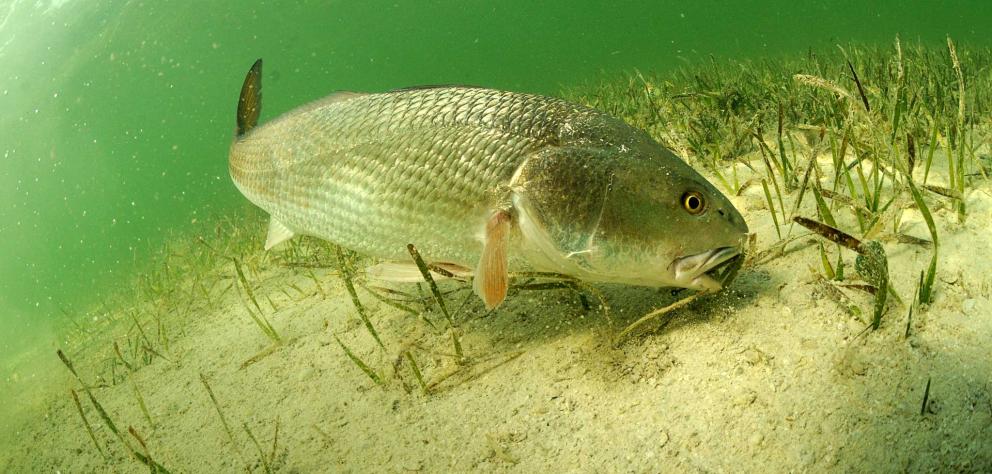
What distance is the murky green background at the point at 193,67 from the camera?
86.5 feet

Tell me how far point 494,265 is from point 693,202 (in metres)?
0.78

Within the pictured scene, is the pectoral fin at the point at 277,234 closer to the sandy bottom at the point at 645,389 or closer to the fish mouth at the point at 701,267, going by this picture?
the sandy bottom at the point at 645,389

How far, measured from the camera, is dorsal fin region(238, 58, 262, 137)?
397 cm

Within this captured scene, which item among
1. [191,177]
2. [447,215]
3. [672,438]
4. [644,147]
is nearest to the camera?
[672,438]

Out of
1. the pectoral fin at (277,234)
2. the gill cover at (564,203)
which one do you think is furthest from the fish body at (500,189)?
the pectoral fin at (277,234)

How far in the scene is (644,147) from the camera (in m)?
2.10

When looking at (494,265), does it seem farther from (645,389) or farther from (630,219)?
(645,389)

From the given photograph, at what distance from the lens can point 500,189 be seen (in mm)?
2188

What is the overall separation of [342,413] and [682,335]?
159cm

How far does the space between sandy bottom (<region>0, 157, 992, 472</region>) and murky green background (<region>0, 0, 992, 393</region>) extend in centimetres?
598

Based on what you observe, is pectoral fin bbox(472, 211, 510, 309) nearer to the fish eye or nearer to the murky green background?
the fish eye

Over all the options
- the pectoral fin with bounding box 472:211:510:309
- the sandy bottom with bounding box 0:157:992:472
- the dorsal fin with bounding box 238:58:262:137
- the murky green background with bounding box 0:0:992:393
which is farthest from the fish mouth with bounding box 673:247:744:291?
the murky green background with bounding box 0:0:992:393

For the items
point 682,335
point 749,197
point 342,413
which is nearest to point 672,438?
point 682,335

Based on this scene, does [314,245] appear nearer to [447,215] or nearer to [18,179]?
[447,215]
